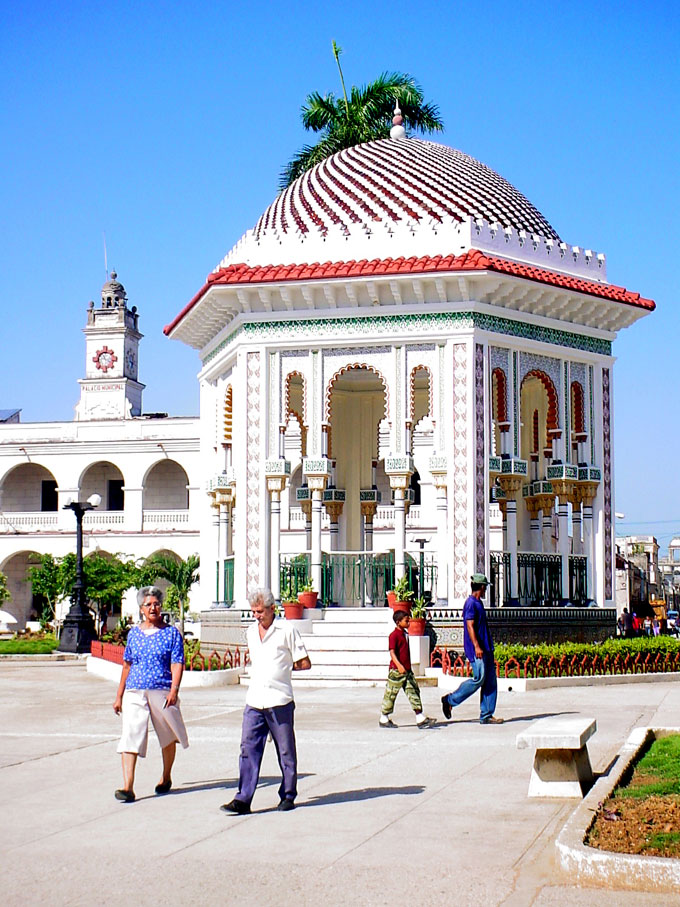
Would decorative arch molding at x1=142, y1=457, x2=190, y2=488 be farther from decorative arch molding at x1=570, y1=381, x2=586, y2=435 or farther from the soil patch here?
the soil patch

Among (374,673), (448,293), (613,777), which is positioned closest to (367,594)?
(374,673)

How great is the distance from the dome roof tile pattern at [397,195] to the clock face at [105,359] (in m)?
50.1

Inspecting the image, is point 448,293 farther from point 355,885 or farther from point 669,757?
point 355,885

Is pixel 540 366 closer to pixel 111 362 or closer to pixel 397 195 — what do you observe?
pixel 397 195

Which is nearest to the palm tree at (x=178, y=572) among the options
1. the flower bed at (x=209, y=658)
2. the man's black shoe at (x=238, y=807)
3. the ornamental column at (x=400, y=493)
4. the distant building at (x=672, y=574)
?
the flower bed at (x=209, y=658)

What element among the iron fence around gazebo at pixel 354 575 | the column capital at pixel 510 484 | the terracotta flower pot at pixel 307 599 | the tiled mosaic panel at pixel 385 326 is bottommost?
the terracotta flower pot at pixel 307 599

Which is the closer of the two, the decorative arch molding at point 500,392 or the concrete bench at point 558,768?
the concrete bench at point 558,768

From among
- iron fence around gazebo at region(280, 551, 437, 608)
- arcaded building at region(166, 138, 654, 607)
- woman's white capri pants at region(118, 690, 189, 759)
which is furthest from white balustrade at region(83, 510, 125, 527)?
woman's white capri pants at region(118, 690, 189, 759)

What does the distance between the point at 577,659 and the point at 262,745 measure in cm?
1130

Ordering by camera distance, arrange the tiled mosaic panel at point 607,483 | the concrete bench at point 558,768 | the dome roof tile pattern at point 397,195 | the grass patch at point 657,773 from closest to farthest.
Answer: the grass patch at point 657,773 < the concrete bench at point 558,768 < the dome roof tile pattern at point 397,195 < the tiled mosaic panel at point 607,483

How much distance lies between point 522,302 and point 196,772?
46.2 ft

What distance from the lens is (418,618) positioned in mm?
20469

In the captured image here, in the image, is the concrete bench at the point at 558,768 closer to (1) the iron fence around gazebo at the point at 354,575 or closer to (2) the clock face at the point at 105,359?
(1) the iron fence around gazebo at the point at 354,575

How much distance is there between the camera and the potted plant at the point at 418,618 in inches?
801
